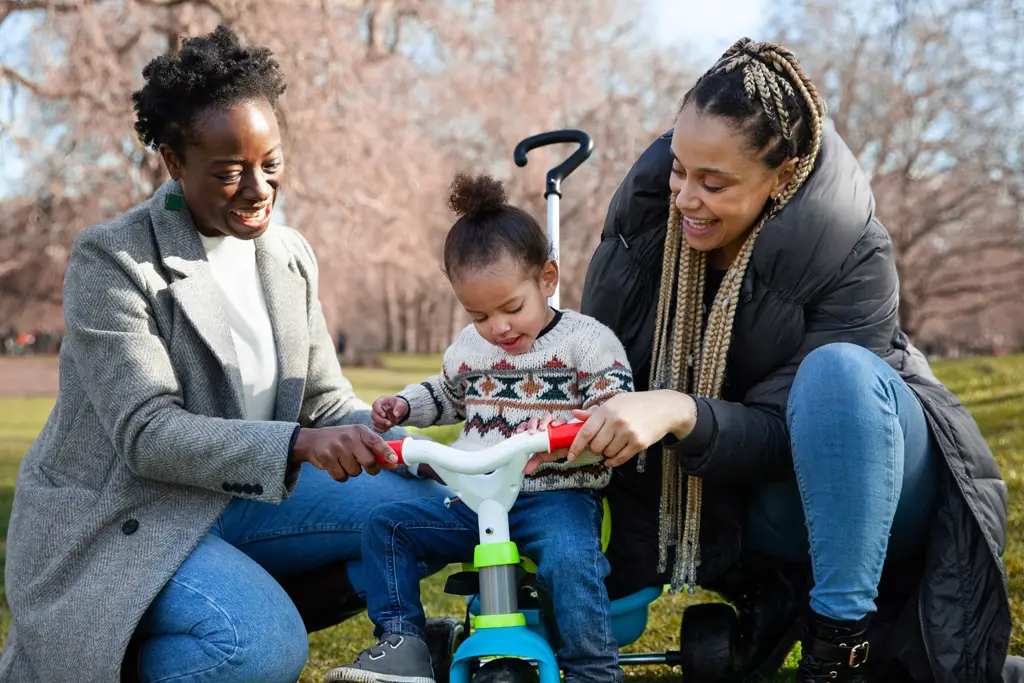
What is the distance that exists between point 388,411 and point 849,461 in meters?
1.08

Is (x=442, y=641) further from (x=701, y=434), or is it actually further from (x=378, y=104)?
(x=378, y=104)

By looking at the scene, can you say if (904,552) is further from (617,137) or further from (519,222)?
(617,137)

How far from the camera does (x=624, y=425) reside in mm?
1998

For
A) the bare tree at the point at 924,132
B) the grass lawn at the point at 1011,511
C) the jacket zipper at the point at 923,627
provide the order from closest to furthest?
1. the jacket zipper at the point at 923,627
2. the grass lawn at the point at 1011,511
3. the bare tree at the point at 924,132

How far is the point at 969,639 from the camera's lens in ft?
7.14

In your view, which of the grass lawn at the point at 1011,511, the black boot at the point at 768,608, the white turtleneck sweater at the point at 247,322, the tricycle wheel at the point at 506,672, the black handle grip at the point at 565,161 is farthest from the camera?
the grass lawn at the point at 1011,511

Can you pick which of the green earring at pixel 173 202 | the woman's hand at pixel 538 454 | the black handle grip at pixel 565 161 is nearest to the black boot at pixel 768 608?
the woman's hand at pixel 538 454

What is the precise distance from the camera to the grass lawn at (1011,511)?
3184 millimetres

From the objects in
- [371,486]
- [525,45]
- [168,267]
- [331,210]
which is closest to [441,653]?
[371,486]

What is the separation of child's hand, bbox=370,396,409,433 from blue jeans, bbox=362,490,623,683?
0.67 feet

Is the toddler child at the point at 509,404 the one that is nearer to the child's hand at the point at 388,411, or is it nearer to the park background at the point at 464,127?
the child's hand at the point at 388,411

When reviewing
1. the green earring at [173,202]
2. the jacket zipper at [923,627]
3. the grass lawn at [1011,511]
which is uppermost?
the green earring at [173,202]

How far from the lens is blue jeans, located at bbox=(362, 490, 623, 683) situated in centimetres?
213

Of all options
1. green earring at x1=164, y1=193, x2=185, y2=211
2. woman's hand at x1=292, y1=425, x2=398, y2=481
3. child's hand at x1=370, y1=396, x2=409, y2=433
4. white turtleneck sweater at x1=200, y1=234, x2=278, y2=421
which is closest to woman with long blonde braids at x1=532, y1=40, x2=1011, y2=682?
woman's hand at x1=292, y1=425, x2=398, y2=481
